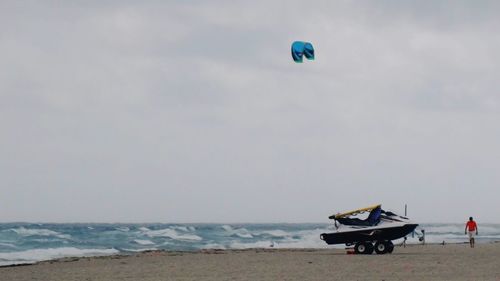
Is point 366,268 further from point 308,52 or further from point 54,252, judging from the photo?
point 54,252

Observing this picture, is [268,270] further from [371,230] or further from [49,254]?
[49,254]

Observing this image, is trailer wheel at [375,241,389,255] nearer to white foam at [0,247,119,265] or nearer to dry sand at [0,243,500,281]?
dry sand at [0,243,500,281]

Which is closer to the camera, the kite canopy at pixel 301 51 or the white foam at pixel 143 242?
the kite canopy at pixel 301 51

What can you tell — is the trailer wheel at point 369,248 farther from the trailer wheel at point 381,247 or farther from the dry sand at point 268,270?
the dry sand at point 268,270

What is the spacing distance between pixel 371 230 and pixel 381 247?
73 centimetres

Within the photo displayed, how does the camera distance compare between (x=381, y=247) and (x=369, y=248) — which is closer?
(x=369, y=248)

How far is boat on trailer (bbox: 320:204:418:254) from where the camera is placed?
92.3 feet

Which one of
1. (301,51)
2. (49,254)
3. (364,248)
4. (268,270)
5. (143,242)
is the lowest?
(268,270)

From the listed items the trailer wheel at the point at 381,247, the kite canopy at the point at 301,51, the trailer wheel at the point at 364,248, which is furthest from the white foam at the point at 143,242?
the trailer wheel at the point at 381,247

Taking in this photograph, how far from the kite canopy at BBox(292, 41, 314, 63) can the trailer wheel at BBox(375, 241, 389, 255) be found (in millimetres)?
8263

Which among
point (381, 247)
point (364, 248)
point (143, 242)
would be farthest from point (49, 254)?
point (381, 247)

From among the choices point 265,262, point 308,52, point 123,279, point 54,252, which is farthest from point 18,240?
point 123,279

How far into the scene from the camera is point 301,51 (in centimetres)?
3159

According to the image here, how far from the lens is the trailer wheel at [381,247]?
91.8 feet
